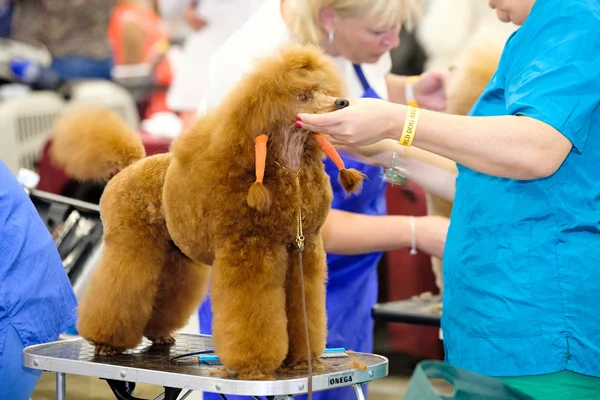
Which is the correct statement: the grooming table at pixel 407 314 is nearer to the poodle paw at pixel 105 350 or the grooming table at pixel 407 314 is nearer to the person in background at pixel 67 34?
the poodle paw at pixel 105 350

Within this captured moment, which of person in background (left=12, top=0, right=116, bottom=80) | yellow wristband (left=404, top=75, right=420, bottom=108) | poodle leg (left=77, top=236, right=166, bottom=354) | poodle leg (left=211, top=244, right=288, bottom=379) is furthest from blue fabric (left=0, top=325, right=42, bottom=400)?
person in background (left=12, top=0, right=116, bottom=80)

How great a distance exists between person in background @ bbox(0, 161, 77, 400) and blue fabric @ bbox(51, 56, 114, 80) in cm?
340

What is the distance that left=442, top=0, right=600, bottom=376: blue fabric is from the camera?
1.05m

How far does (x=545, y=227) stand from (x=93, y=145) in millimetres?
760

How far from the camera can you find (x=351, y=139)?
106 centimetres

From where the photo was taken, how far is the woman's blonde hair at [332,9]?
5.22ft

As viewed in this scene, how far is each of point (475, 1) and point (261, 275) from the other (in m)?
2.62

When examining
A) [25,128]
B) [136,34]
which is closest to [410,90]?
[25,128]

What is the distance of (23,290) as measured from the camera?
1307 millimetres

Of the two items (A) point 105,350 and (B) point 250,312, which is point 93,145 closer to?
(A) point 105,350

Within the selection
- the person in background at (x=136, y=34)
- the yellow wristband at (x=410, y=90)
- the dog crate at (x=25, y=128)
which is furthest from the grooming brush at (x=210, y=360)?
the person in background at (x=136, y=34)

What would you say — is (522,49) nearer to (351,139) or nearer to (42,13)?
(351,139)

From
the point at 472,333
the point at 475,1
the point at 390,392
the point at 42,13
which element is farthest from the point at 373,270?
the point at 42,13

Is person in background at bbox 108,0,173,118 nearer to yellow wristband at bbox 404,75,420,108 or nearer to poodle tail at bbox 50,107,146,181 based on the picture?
yellow wristband at bbox 404,75,420,108
